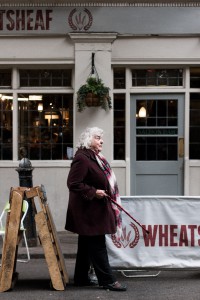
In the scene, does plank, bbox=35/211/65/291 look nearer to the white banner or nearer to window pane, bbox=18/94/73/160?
the white banner

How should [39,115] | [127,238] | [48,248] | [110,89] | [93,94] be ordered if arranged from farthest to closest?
1. [39,115]
2. [110,89]
3. [93,94]
4. [127,238]
5. [48,248]

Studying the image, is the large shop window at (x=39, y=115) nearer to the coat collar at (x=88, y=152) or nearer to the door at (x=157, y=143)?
the door at (x=157, y=143)

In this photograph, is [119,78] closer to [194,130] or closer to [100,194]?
[194,130]

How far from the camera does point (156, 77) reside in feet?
36.1

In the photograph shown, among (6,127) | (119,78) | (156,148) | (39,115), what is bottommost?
(156,148)

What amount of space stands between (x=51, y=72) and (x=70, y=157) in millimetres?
1621

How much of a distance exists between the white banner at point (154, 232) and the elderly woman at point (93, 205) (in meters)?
0.48

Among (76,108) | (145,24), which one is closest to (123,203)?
(76,108)

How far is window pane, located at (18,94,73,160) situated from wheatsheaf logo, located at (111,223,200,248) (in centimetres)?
407

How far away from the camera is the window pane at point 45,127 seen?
1103 cm

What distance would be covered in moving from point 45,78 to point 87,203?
492cm

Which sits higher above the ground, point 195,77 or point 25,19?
point 25,19

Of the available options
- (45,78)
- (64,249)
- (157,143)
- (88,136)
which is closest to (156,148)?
(157,143)

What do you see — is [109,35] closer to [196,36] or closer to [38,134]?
[196,36]
